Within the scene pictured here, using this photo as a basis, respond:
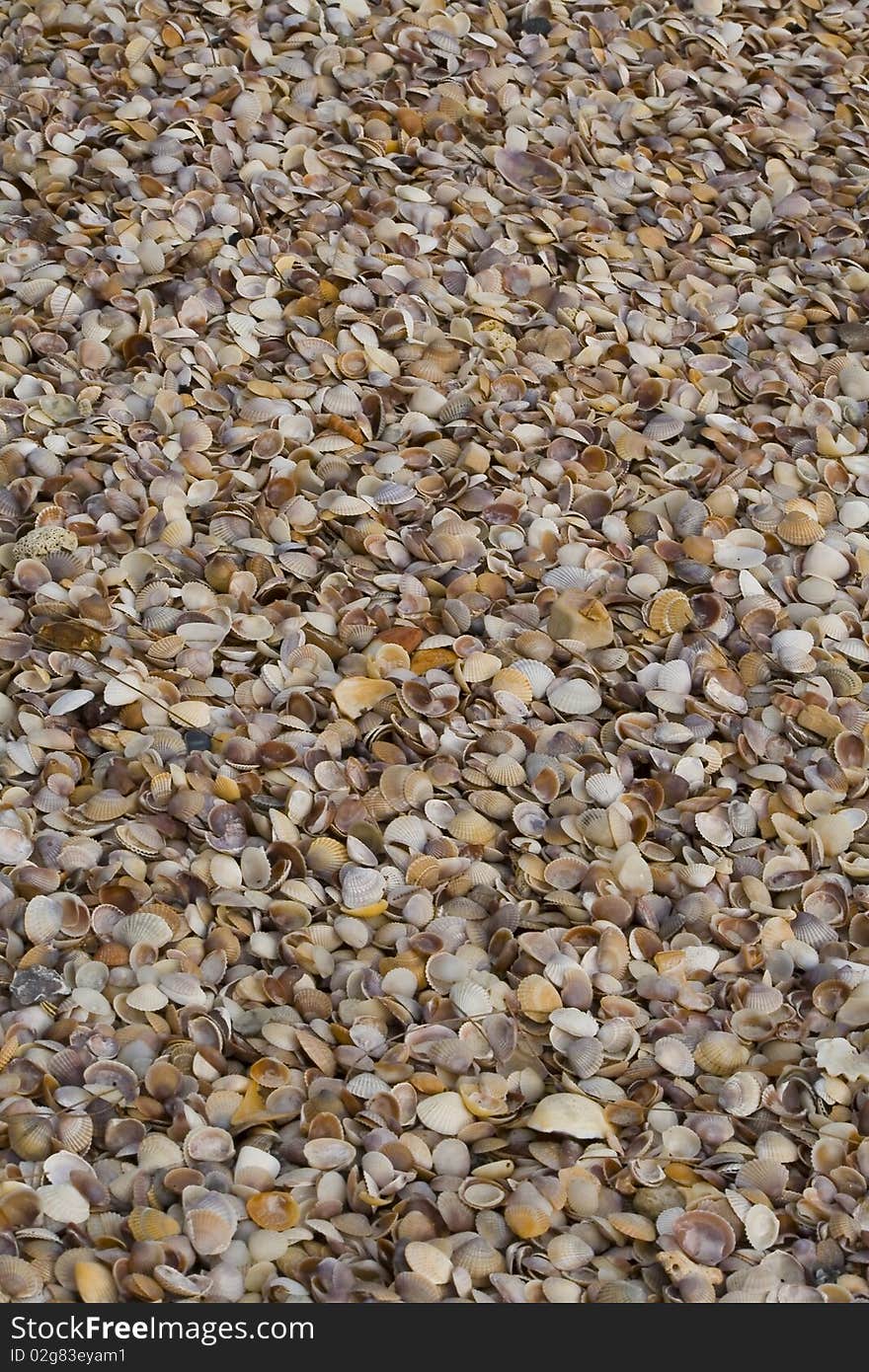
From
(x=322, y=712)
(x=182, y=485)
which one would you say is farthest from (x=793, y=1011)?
(x=182, y=485)

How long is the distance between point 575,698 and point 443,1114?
509 millimetres

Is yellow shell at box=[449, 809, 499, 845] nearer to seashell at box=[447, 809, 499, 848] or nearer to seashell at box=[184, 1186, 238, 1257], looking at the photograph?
seashell at box=[447, 809, 499, 848]

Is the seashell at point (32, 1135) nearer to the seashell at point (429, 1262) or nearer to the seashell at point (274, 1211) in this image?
the seashell at point (274, 1211)

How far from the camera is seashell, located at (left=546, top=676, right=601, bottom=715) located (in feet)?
5.09

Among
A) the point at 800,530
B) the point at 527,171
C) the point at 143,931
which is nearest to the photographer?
the point at 143,931

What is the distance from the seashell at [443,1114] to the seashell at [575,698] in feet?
1.57

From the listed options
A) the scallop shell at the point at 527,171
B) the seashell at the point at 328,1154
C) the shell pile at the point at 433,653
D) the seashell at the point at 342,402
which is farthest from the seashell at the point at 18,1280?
the scallop shell at the point at 527,171

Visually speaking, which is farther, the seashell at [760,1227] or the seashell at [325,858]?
the seashell at [325,858]

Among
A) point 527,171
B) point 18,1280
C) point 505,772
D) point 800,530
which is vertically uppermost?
point 527,171

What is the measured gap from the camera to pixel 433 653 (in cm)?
158

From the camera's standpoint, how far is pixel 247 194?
6.73ft

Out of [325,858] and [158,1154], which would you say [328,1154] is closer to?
[158,1154]

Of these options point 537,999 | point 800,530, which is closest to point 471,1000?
point 537,999

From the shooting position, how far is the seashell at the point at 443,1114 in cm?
122
